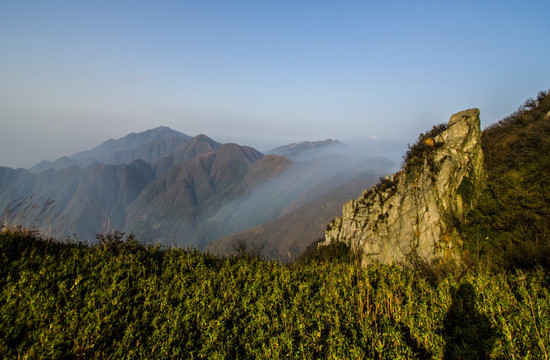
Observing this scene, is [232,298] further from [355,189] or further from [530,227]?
[355,189]

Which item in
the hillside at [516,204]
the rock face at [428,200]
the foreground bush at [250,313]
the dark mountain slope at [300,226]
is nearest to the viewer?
the foreground bush at [250,313]

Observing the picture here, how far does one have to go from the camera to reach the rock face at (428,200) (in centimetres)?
1349

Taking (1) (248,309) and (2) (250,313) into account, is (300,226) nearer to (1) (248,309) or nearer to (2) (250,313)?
(1) (248,309)

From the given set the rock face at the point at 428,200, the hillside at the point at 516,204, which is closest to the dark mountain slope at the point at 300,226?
the rock face at the point at 428,200

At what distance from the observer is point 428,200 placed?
14672 millimetres

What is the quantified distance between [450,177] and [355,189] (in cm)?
16063

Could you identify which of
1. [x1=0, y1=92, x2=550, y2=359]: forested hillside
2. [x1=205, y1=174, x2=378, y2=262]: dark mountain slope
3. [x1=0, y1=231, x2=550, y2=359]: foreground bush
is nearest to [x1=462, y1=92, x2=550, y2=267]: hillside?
[x1=0, y1=92, x2=550, y2=359]: forested hillside

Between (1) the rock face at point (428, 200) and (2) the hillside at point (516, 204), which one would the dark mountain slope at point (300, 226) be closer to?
(1) the rock face at point (428, 200)

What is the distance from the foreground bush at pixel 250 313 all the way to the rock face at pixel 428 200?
8.92m

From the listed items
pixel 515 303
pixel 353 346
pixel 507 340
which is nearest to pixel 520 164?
pixel 515 303

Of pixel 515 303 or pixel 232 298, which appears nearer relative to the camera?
pixel 515 303

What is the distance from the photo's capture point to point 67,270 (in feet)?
17.1

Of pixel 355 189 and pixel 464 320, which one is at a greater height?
pixel 464 320

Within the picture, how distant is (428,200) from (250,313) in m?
14.2
